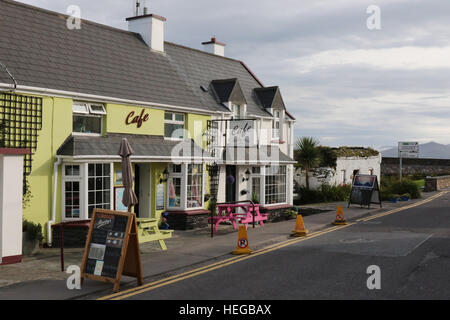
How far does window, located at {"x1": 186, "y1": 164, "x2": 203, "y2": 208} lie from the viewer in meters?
18.6

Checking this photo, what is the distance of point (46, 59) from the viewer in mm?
14914

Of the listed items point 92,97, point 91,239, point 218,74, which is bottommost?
point 91,239

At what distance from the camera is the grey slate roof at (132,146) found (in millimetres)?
14211

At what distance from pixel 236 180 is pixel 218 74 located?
5790 mm

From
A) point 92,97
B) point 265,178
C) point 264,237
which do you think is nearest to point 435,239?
point 264,237

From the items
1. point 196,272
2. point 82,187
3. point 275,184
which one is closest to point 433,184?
point 275,184

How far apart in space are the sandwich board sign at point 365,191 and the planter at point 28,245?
16.4 meters

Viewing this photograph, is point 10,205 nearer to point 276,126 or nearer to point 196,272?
point 196,272

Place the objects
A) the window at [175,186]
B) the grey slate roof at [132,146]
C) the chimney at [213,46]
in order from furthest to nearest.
A: the chimney at [213,46] → the window at [175,186] → the grey slate roof at [132,146]

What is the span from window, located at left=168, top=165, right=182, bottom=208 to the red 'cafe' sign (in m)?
2.22

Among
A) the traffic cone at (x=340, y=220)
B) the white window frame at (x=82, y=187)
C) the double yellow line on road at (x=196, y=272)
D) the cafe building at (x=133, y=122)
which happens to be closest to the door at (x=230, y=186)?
the cafe building at (x=133, y=122)

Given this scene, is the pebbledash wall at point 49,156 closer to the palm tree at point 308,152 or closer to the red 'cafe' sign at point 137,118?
the red 'cafe' sign at point 137,118
